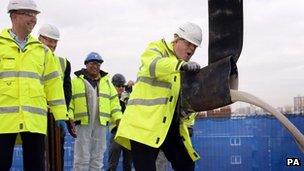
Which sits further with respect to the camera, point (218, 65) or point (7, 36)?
point (7, 36)

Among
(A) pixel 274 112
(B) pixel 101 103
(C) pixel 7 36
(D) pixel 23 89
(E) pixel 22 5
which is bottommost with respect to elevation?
(B) pixel 101 103

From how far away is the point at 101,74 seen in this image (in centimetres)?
855

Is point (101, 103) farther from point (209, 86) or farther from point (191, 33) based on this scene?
point (209, 86)

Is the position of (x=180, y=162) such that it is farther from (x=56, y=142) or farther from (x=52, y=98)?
(x=56, y=142)

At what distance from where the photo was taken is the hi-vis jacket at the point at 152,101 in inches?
205

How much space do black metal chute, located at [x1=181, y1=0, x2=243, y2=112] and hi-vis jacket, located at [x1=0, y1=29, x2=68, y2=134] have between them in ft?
4.12

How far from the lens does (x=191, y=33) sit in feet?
17.1

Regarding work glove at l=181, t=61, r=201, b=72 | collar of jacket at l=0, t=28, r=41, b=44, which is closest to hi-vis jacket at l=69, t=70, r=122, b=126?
collar of jacket at l=0, t=28, r=41, b=44

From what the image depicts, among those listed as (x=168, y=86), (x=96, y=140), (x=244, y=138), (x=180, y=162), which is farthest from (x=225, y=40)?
(x=244, y=138)

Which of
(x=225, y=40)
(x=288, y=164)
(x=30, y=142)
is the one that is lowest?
(x=288, y=164)

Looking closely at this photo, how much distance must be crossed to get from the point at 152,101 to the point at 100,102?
3.15 metres

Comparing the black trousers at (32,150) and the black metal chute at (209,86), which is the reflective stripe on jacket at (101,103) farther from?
the black metal chute at (209,86)

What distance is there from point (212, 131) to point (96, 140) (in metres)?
3.64

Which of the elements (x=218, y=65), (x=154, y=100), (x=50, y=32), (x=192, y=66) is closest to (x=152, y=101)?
(x=154, y=100)
